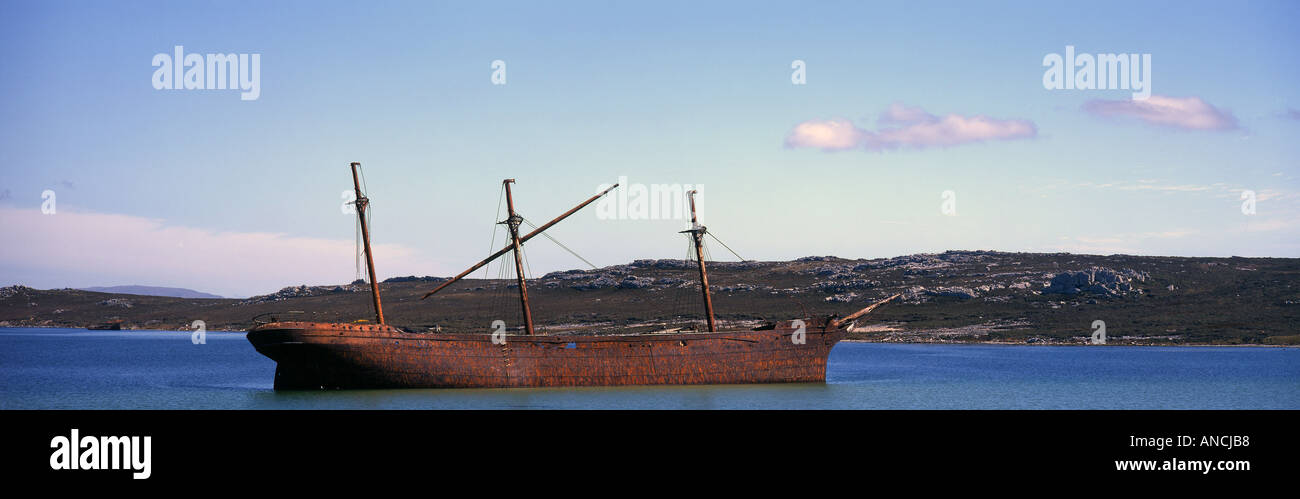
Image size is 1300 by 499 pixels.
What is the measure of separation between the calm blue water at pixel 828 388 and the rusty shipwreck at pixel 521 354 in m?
0.77

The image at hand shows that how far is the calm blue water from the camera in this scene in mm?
47312

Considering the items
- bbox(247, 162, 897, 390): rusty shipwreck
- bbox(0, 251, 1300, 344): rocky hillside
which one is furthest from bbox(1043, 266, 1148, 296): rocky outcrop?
bbox(247, 162, 897, 390): rusty shipwreck

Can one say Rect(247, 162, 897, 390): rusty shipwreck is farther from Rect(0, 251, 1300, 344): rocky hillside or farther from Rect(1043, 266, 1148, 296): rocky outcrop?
Rect(1043, 266, 1148, 296): rocky outcrop

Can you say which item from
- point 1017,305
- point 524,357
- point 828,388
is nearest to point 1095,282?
point 1017,305

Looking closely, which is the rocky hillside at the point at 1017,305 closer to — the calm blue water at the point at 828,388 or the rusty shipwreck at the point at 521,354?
the calm blue water at the point at 828,388

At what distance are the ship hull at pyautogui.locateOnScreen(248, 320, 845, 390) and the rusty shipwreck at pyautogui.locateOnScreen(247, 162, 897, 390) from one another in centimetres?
5

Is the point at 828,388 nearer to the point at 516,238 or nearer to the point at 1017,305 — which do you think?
the point at 516,238

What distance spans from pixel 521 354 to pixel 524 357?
0.25 metres
